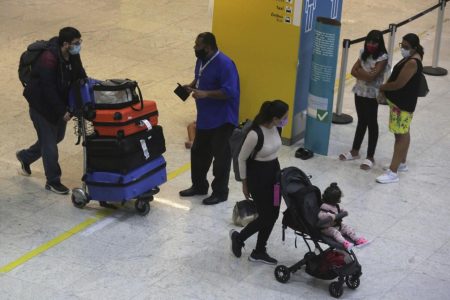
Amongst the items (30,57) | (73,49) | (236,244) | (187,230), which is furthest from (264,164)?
(30,57)

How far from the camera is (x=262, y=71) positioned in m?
10.9

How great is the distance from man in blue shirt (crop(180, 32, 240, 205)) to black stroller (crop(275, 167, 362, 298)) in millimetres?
1587

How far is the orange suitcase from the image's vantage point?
28.1ft

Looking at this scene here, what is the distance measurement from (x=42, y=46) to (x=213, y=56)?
164 cm

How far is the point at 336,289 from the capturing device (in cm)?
771

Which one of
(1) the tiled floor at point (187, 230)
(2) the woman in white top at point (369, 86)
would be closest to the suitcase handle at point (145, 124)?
(1) the tiled floor at point (187, 230)

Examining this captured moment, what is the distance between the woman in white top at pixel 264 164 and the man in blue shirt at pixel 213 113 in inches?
50.3

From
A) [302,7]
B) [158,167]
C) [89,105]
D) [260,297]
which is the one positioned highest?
[302,7]

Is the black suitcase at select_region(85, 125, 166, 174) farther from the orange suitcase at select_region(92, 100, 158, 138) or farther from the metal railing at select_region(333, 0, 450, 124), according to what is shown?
the metal railing at select_region(333, 0, 450, 124)

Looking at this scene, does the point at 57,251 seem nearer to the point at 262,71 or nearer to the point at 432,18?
the point at 262,71

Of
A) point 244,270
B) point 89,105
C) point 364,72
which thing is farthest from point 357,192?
point 89,105

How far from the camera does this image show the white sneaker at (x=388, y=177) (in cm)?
1002

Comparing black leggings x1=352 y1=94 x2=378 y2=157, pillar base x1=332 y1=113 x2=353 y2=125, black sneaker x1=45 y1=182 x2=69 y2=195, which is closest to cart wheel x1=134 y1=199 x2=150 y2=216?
black sneaker x1=45 y1=182 x2=69 y2=195

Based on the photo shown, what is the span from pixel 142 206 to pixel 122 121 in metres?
0.94
